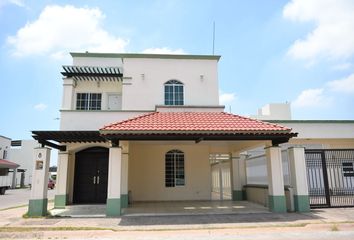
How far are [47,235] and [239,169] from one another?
1190 cm

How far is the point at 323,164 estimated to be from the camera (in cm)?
1294

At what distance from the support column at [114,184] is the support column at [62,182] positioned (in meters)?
4.82

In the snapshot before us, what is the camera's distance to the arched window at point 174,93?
1773cm

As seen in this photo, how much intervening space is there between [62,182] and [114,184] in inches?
204

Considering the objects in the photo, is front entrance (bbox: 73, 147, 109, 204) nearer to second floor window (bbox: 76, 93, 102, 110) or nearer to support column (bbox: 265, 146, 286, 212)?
second floor window (bbox: 76, 93, 102, 110)

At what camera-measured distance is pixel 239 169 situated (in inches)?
689

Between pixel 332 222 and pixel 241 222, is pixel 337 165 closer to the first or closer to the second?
pixel 332 222

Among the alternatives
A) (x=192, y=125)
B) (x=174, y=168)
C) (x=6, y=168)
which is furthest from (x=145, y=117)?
(x=6, y=168)

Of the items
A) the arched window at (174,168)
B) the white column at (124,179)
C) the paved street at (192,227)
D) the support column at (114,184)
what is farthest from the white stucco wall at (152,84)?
the paved street at (192,227)

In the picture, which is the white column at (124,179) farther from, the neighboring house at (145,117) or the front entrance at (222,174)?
the front entrance at (222,174)

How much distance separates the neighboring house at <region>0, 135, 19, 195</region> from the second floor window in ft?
54.0

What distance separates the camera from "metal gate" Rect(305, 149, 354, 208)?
502 inches

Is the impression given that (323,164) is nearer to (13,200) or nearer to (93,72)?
(93,72)

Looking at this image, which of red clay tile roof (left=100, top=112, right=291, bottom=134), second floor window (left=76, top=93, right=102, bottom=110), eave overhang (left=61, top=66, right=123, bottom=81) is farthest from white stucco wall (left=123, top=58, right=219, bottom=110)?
→ red clay tile roof (left=100, top=112, right=291, bottom=134)
